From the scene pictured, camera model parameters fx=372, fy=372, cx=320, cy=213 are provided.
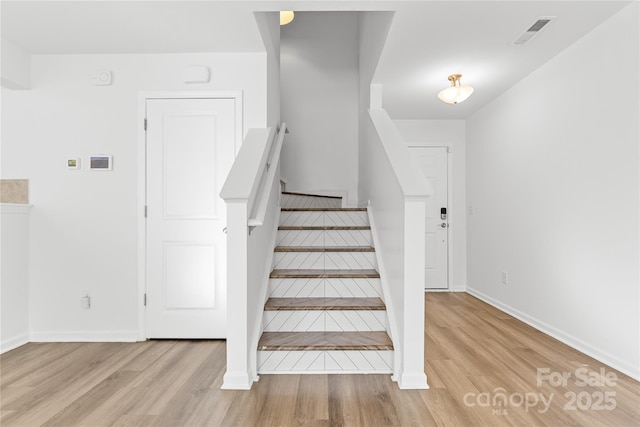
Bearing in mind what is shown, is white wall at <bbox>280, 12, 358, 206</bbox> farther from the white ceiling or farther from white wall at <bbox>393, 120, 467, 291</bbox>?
the white ceiling

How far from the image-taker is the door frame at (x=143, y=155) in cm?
315

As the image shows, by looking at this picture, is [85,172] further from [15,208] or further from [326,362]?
[326,362]

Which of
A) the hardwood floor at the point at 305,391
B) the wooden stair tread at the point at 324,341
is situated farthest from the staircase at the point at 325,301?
the hardwood floor at the point at 305,391

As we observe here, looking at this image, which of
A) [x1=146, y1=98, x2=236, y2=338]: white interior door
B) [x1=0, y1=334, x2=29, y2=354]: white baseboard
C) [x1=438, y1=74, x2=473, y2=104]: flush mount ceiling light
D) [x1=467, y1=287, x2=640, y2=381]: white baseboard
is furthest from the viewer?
[x1=438, y1=74, x2=473, y2=104]: flush mount ceiling light

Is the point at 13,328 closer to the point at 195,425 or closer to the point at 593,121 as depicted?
the point at 195,425

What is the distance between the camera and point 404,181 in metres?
2.38

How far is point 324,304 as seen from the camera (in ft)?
8.96

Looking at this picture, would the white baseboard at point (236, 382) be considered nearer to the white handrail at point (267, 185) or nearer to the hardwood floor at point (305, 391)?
the hardwood floor at point (305, 391)

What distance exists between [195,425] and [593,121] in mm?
3324

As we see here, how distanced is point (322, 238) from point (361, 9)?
6.28ft

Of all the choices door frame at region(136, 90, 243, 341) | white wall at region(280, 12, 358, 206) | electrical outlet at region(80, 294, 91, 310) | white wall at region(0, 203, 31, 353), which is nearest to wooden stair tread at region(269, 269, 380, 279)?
door frame at region(136, 90, 243, 341)

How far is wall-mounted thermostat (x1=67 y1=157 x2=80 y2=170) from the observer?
3.17m

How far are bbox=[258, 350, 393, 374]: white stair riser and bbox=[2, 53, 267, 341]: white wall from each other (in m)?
1.45

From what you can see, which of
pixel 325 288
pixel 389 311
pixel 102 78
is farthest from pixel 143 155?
pixel 389 311
